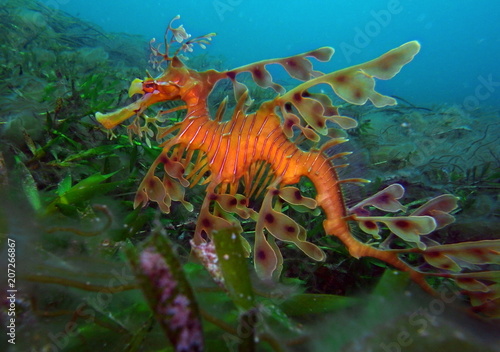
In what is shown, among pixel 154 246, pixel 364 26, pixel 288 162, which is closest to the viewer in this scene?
pixel 154 246

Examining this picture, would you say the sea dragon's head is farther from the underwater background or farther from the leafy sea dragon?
the underwater background

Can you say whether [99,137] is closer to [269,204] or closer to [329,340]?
[269,204]

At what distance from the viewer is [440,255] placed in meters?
1.55

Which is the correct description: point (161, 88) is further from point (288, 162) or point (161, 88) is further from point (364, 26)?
point (364, 26)

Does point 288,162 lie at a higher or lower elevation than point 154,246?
higher

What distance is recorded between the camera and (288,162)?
5.69 ft

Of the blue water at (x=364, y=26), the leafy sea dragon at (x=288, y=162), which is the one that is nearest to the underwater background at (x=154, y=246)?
the leafy sea dragon at (x=288, y=162)

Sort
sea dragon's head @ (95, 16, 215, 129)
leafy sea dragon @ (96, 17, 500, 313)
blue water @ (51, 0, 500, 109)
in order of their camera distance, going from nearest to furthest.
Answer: leafy sea dragon @ (96, 17, 500, 313)
sea dragon's head @ (95, 16, 215, 129)
blue water @ (51, 0, 500, 109)

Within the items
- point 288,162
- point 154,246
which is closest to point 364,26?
point 288,162

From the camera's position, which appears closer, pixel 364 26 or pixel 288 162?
pixel 288 162

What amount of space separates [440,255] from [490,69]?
129 meters

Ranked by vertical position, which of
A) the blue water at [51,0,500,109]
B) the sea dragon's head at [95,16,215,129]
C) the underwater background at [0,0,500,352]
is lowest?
the underwater background at [0,0,500,352]

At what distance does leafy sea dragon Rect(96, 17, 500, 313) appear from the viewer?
60.1 inches

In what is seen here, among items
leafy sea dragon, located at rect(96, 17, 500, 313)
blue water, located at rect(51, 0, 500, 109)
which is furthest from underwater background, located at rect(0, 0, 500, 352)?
blue water, located at rect(51, 0, 500, 109)
